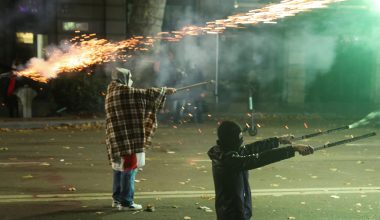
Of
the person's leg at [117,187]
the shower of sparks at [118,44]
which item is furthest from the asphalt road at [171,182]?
the shower of sparks at [118,44]

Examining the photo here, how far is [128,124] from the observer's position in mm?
6922

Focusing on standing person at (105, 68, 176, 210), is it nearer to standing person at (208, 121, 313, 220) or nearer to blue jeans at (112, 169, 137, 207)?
blue jeans at (112, 169, 137, 207)

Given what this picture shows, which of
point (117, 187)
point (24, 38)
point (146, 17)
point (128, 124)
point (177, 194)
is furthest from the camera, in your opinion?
point (24, 38)

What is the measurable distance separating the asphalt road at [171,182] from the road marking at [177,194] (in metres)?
0.01

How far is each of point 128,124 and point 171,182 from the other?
7.27ft

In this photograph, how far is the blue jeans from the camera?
23.1 ft

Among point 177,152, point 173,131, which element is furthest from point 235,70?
point 177,152

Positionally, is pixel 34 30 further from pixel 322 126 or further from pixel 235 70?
pixel 322 126

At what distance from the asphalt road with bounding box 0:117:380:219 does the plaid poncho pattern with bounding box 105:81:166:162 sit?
81 centimetres

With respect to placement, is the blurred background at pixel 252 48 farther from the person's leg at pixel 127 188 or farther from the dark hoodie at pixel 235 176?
the dark hoodie at pixel 235 176

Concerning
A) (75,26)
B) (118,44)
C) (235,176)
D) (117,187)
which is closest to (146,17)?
(118,44)

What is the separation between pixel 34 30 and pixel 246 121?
827 centimetres

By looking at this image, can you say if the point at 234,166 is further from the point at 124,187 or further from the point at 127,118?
the point at 124,187

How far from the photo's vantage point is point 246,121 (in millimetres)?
17609
